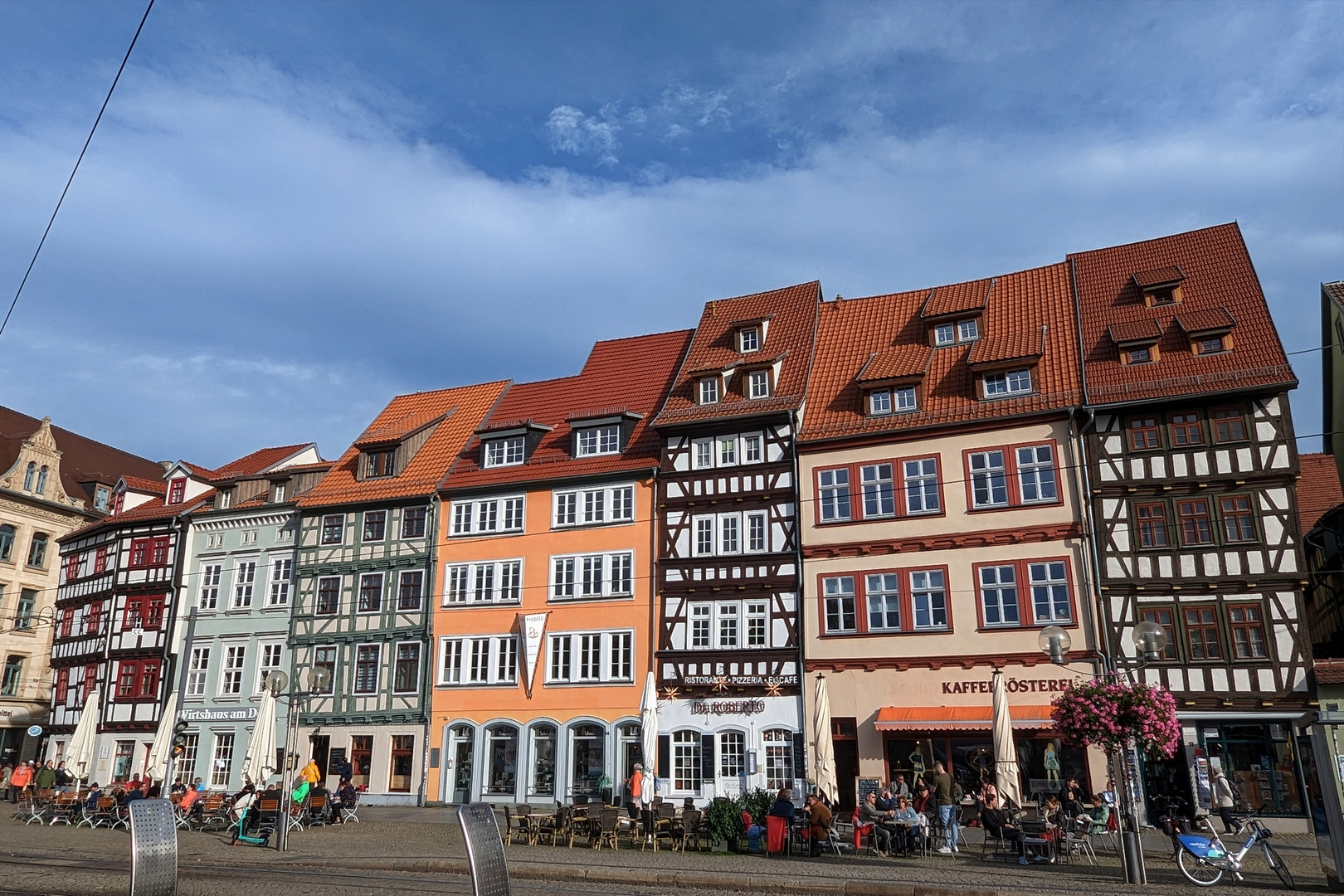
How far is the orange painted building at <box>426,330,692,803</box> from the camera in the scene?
3269 cm

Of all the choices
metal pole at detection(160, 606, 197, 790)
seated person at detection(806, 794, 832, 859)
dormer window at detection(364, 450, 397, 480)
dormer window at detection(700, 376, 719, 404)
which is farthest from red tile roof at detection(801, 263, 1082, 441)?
metal pole at detection(160, 606, 197, 790)

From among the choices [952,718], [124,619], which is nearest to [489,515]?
[952,718]

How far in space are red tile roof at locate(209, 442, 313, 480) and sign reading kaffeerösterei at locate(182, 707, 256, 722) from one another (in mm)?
9977

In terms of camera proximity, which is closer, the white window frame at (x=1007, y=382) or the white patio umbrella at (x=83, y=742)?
the white window frame at (x=1007, y=382)

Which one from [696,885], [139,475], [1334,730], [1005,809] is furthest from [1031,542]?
[139,475]

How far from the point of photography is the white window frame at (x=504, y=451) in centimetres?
3712

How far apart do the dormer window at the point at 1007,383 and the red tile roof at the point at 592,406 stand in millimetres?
10459

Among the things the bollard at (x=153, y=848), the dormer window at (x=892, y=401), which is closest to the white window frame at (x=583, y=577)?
the dormer window at (x=892, y=401)

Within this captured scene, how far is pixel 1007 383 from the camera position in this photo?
99.7ft

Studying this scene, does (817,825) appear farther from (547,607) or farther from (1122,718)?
(547,607)

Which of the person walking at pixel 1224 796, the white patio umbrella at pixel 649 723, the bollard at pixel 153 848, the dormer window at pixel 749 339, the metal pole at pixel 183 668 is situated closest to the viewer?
the bollard at pixel 153 848

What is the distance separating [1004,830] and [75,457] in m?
57.2

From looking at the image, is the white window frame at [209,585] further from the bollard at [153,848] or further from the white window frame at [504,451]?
the bollard at [153,848]

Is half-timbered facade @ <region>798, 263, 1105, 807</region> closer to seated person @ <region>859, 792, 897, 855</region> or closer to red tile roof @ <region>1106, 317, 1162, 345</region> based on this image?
red tile roof @ <region>1106, 317, 1162, 345</region>
